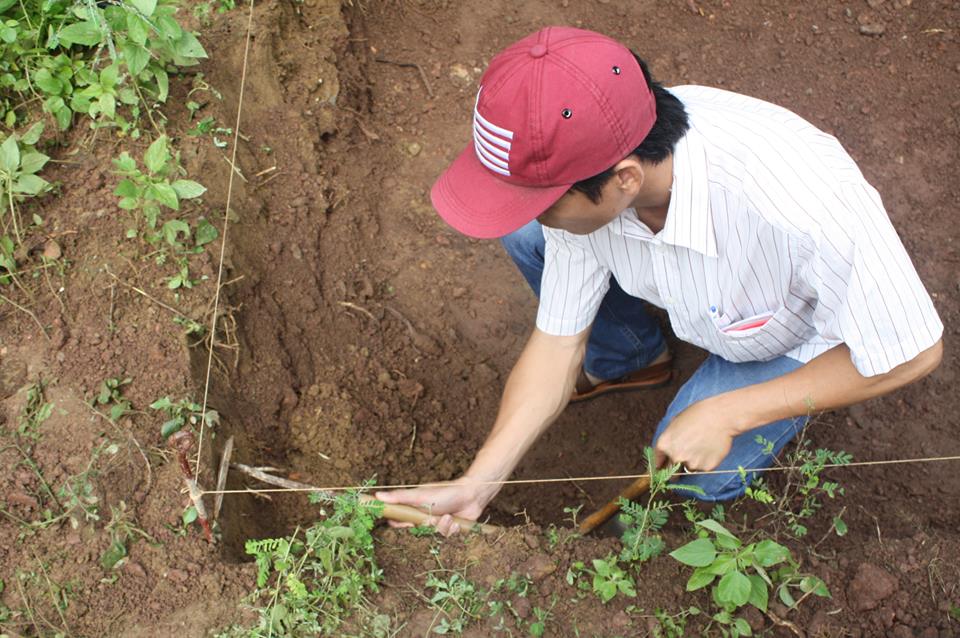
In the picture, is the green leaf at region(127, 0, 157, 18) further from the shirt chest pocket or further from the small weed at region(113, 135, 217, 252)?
the shirt chest pocket

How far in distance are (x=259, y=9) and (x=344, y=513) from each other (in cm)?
199

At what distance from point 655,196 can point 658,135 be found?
0.56 ft

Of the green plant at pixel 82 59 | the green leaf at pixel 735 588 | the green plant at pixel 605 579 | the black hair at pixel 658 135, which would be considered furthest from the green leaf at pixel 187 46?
the green leaf at pixel 735 588

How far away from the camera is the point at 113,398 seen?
2.12 metres

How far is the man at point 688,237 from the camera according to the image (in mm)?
1571

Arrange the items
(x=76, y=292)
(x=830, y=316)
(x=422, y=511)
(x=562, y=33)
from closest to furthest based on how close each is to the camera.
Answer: (x=562, y=33), (x=830, y=316), (x=422, y=511), (x=76, y=292)

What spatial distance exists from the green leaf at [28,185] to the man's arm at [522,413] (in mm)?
1478

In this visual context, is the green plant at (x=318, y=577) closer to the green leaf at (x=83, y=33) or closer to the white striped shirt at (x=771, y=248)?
the white striped shirt at (x=771, y=248)

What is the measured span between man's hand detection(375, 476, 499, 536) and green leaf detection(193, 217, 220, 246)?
3.07ft

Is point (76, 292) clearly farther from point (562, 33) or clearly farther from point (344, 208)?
point (562, 33)

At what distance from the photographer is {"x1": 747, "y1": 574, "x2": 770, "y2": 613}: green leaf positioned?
172 cm

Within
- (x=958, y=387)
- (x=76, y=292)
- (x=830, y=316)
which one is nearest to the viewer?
(x=830, y=316)

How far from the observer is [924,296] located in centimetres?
166

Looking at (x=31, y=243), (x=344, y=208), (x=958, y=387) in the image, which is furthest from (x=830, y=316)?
(x=31, y=243)
